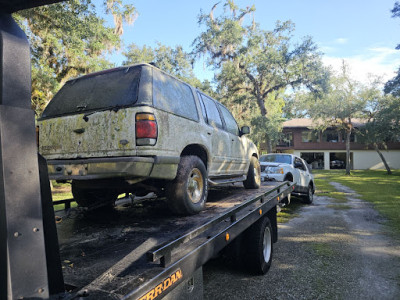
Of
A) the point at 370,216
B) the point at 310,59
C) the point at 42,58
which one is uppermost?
the point at 310,59

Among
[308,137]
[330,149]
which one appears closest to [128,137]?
[308,137]

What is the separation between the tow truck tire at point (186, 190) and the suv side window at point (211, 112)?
1.03 m

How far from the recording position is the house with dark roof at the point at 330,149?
37969 millimetres

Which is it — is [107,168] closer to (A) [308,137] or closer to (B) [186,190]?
(B) [186,190]

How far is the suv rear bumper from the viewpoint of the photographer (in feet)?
9.21

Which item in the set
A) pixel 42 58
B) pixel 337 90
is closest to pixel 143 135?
pixel 42 58

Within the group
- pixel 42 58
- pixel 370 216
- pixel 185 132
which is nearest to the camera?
pixel 185 132

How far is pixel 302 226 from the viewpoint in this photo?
7445mm

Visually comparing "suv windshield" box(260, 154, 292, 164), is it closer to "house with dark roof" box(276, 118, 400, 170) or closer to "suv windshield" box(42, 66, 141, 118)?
"suv windshield" box(42, 66, 141, 118)

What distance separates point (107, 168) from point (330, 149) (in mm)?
40634

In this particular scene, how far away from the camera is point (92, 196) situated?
4152 millimetres

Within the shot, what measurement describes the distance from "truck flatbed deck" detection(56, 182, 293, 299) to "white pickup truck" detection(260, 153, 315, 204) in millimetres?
5777

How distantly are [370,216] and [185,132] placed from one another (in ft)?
25.3

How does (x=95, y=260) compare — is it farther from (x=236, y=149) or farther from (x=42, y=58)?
(x=42, y=58)
